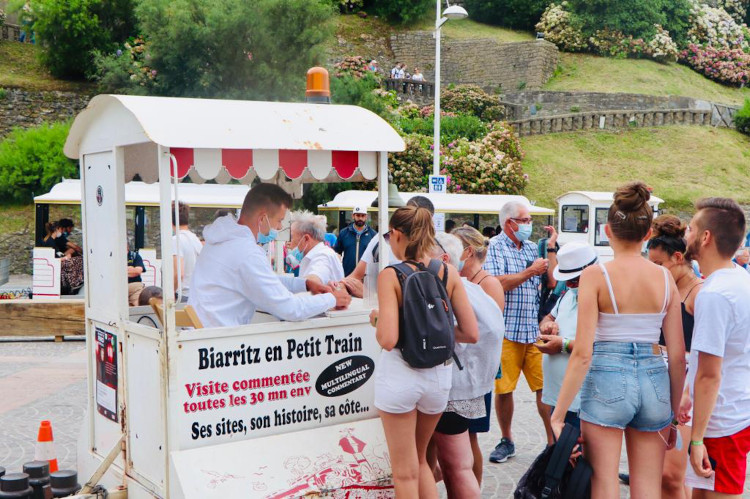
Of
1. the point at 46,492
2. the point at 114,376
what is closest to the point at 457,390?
the point at 114,376

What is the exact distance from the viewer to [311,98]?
17.7 feet

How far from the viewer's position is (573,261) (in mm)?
5016

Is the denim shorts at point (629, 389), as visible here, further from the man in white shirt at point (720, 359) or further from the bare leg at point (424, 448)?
the bare leg at point (424, 448)

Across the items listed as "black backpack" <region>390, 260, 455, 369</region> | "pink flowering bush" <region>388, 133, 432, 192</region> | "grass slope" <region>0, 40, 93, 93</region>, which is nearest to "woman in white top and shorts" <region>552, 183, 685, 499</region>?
"black backpack" <region>390, 260, 455, 369</region>

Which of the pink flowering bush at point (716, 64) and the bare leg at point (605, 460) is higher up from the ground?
the pink flowering bush at point (716, 64)

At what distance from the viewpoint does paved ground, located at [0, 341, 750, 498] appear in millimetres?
6285

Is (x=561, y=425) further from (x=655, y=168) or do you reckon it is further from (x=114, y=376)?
(x=655, y=168)

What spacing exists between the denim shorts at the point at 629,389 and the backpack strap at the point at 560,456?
12 centimetres

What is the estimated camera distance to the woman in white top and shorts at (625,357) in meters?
3.79

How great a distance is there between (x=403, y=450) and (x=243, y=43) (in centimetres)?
2654

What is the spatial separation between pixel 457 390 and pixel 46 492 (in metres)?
2.72

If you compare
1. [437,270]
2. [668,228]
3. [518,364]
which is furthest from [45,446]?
[668,228]

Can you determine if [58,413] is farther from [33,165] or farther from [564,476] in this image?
[33,165]

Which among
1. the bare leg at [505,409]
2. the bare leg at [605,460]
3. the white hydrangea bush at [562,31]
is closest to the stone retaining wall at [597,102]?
the white hydrangea bush at [562,31]
